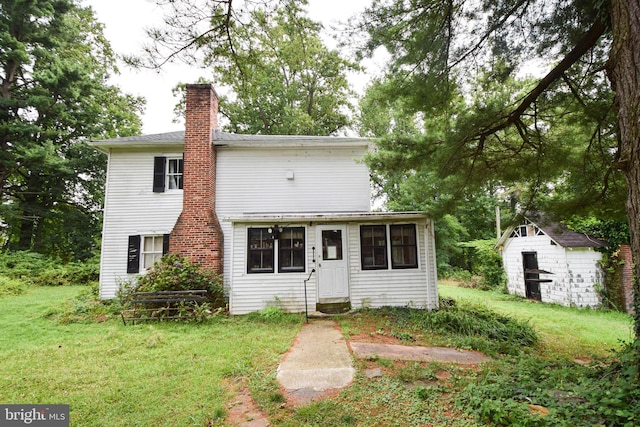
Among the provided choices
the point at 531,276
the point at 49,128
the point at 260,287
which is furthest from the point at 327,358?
the point at 49,128

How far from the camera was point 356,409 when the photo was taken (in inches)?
119

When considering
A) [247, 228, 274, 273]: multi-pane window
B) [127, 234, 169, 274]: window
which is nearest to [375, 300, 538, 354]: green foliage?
[247, 228, 274, 273]: multi-pane window

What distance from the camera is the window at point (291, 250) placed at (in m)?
8.13

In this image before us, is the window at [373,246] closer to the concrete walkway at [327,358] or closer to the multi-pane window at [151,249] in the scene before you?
the concrete walkway at [327,358]

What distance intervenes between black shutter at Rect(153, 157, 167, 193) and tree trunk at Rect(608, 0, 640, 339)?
1077 centimetres

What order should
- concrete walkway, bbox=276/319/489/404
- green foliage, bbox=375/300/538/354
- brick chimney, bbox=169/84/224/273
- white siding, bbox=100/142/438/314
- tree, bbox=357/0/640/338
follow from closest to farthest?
concrete walkway, bbox=276/319/489/404 → tree, bbox=357/0/640/338 → green foliage, bbox=375/300/538/354 → brick chimney, bbox=169/84/224/273 → white siding, bbox=100/142/438/314

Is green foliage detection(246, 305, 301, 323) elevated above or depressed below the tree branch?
below

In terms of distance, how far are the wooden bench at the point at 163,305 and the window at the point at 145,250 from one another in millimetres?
2391

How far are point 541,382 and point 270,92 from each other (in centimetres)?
2010

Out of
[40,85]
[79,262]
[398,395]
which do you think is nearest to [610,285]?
[398,395]

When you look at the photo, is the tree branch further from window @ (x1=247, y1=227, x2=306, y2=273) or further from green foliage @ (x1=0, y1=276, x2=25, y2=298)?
green foliage @ (x1=0, y1=276, x2=25, y2=298)

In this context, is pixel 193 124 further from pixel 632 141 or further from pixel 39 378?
pixel 632 141

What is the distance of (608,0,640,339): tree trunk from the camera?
8.95ft

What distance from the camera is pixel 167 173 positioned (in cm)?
993
